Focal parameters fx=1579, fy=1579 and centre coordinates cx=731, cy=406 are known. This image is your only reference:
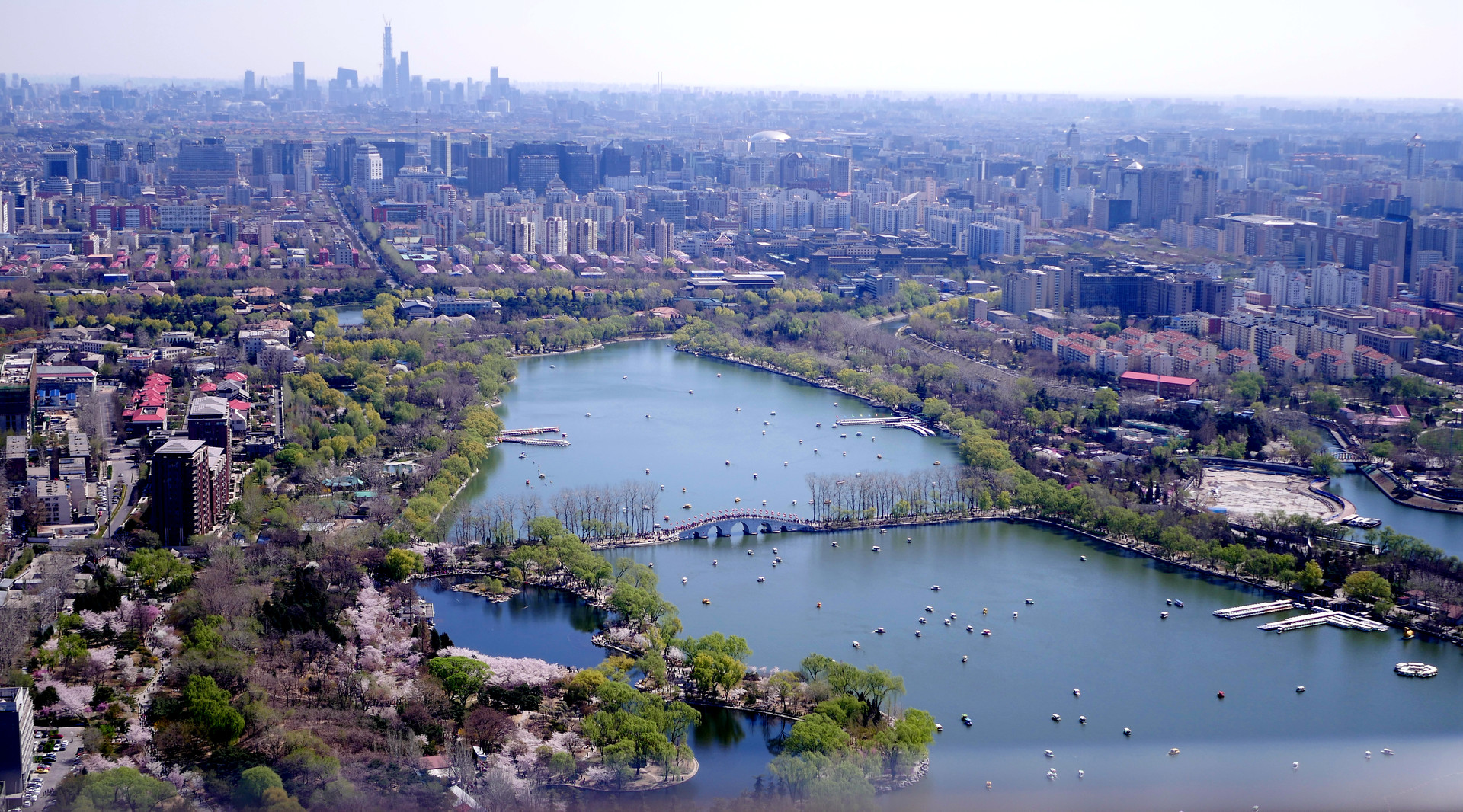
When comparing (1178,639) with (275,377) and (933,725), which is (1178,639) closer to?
(933,725)

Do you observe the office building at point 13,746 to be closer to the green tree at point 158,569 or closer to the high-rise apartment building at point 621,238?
the green tree at point 158,569

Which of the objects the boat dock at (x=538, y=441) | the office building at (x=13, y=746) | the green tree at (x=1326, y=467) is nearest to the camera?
the office building at (x=13, y=746)

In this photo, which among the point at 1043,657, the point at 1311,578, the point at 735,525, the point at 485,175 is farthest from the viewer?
the point at 485,175

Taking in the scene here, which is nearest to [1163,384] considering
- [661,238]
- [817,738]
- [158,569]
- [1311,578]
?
[1311,578]

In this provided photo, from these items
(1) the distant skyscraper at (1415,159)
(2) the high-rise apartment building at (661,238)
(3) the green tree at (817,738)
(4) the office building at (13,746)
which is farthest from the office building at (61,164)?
(1) the distant skyscraper at (1415,159)

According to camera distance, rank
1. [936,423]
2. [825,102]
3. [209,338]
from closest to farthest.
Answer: [936,423], [209,338], [825,102]

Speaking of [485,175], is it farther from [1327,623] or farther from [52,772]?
[52,772]

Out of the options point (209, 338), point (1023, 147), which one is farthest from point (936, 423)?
point (1023, 147)

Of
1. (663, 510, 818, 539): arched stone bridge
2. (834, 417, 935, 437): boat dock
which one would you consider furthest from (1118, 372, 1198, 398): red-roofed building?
(663, 510, 818, 539): arched stone bridge
